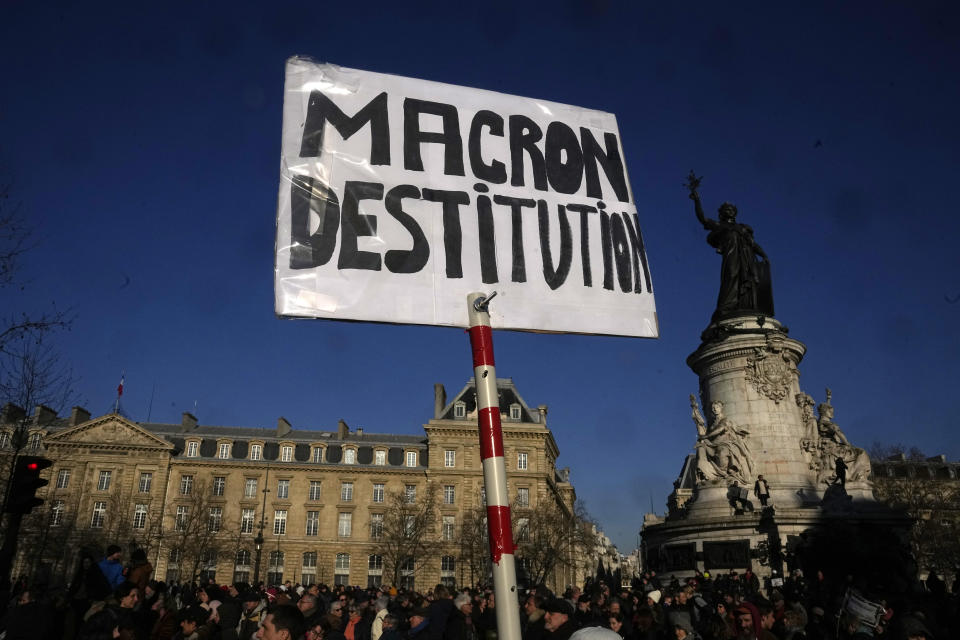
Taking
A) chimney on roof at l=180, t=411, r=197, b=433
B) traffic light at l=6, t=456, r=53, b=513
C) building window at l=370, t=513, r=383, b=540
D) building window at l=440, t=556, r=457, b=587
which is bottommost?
traffic light at l=6, t=456, r=53, b=513

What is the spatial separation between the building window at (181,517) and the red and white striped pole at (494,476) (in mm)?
65311

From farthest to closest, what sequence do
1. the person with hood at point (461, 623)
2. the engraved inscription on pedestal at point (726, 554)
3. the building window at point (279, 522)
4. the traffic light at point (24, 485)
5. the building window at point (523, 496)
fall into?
the building window at point (279, 522)
the building window at point (523, 496)
the engraved inscription on pedestal at point (726, 554)
the person with hood at point (461, 623)
the traffic light at point (24, 485)

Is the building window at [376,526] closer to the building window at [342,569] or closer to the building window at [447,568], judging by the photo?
the building window at [342,569]

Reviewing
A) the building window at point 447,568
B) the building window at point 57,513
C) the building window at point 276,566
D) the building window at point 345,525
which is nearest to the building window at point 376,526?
the building window at point 345,525

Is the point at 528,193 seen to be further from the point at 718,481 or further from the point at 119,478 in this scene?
the point at 119,478

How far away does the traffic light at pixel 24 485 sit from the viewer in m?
9.21

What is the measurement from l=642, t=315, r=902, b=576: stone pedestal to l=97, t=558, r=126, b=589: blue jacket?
14462 millimetres

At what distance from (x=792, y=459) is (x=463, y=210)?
18405 mm

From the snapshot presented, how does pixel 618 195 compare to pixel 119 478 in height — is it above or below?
below

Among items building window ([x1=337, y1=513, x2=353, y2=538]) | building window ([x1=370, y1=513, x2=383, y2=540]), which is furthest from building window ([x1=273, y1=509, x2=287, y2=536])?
building window ([x1=370, y1=513, x2=383, y2=540])

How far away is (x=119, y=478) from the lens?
61.5m

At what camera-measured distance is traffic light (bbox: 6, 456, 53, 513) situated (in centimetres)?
921

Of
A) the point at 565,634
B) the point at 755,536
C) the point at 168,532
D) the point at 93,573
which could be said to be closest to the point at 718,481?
the point at 755,536

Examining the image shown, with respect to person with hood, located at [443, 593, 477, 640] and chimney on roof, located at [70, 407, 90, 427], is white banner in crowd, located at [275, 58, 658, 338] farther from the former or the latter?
chimney on roof, located at [70, 407, 90, 427]
